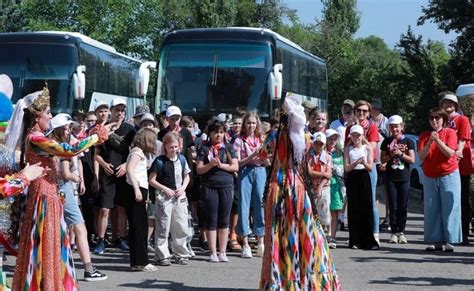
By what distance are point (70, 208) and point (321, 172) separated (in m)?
4.11

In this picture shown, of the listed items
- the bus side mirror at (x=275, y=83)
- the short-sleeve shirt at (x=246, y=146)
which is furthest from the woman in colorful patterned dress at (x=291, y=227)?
the bus side mirror at (x=275, y=83)

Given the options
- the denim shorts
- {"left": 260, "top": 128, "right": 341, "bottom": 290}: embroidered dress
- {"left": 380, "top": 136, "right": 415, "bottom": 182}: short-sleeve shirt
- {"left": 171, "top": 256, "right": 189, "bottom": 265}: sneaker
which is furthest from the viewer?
{"left": 380, "top": 136, "right": 415, "bottom": 182}: short-sleeve shirt

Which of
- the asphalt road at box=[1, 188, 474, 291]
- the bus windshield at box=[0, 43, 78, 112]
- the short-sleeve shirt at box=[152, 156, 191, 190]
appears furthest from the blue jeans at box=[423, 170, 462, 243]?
the bus windshield at box=[0, 43, 78, 112]

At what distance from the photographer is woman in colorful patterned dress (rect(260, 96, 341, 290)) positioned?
323 inches

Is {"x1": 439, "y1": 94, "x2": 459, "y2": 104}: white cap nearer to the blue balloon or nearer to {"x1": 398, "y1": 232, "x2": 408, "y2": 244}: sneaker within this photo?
{"x1": 398, "y1": 232, "x2": 408, "y2": 244}: sneaker

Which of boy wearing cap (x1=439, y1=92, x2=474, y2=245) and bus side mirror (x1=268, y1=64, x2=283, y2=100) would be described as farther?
bus side mirror (x1=268, y1=64, x2=283, y2=100)

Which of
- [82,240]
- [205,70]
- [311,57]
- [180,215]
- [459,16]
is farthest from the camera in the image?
[459,16]

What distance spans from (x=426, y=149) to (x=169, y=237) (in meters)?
3.62

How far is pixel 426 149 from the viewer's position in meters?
12.0

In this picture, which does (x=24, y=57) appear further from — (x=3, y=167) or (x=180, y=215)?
(x=3, y=167)

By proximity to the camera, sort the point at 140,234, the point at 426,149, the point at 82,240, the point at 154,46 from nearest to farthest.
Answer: the point at 82,240
the point at 140,234
the point at 426,149
the point at 154,46

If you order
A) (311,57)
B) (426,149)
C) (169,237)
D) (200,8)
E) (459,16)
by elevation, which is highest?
(200,8)

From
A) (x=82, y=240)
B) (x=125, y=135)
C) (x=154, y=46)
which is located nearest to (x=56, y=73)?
(x=125, y=135)

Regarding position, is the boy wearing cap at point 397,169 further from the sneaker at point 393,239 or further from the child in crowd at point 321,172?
the child in crowd at point 321,172
